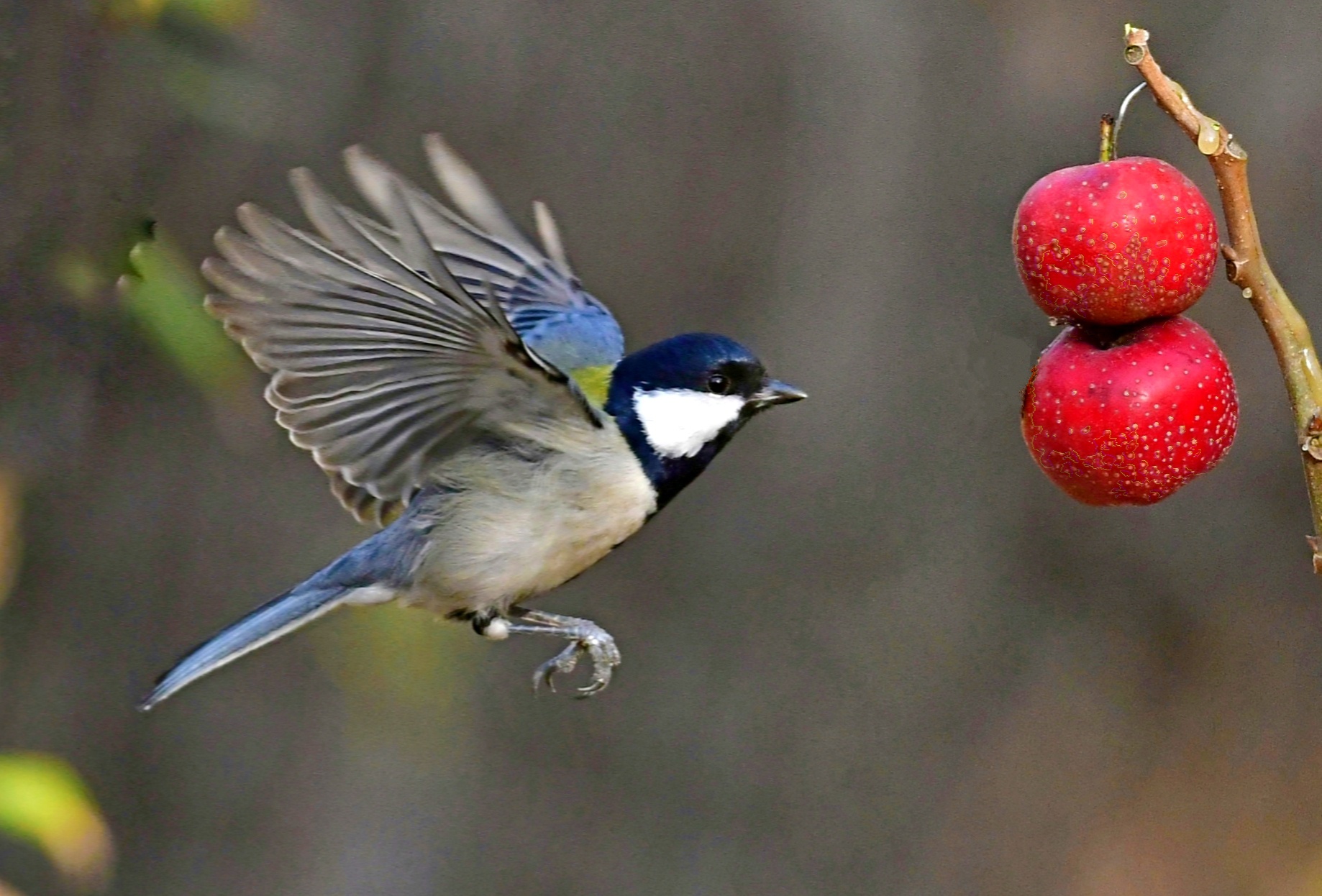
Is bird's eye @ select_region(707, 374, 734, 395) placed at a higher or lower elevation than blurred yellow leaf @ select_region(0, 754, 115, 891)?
higher

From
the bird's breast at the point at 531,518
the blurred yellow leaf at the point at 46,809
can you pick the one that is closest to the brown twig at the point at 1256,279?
the bird's breast at the point at 531,518

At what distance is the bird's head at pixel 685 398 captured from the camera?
226 centimetres

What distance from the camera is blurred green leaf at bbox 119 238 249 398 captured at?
208 centimetres

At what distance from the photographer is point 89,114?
8.76ft

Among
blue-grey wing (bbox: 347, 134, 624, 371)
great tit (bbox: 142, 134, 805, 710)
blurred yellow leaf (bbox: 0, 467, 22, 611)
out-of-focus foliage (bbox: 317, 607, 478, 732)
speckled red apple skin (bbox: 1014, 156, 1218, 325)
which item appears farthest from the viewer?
out-of-focus foliage (bbox: 317, 607, 478, 732)

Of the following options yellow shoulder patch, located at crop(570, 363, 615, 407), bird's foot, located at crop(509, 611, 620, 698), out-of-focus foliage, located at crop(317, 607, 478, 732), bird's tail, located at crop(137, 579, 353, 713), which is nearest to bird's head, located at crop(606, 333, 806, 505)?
yellow shoulder patch, located at crop(570, 363, 615, 407)

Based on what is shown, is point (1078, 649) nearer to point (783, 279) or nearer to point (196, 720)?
point (783, 279)

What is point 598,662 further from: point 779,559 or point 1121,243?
point 779,559

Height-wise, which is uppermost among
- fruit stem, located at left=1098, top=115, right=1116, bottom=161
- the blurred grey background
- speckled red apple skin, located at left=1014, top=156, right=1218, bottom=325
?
fruit stem, located at left=1098, top=115, right=1116, bottom=161

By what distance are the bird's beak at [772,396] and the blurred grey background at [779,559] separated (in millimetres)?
1350

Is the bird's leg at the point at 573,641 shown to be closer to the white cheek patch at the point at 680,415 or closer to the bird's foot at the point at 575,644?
the bird's foot at the point at 575,644

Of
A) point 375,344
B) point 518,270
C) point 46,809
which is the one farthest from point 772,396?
point 46,809

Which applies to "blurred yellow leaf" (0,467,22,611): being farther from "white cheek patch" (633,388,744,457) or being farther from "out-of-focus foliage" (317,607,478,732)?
"white cheek patch" (633,388,744,457)

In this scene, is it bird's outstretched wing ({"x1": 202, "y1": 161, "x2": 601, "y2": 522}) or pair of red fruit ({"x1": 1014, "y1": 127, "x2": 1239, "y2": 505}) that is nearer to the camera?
pair of red fruit ({"x1": 1014, "y1": 127, "x2": 1239, "y2": 505})
